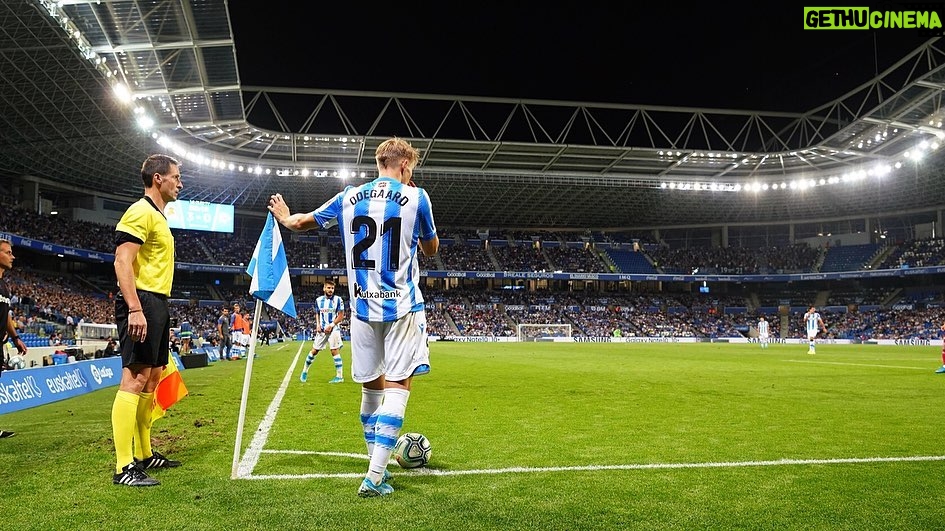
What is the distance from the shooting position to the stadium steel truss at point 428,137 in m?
24.6

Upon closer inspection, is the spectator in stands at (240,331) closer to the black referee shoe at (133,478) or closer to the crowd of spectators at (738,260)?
the black referee shoe at (133,478)

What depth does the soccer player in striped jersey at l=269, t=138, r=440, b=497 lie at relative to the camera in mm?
4328

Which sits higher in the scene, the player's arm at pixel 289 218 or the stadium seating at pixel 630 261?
the stadium seating at pixel 630 261

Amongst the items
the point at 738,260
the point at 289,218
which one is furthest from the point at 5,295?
the point at 738,260

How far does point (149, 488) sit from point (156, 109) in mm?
31627

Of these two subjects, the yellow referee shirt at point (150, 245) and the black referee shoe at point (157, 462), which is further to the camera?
the black referee shoe at point (157, 462)

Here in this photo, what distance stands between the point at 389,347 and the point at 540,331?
176 ft

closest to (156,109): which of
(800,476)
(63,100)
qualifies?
(63,100)

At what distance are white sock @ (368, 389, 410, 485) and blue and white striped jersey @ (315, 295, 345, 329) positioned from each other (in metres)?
10.6

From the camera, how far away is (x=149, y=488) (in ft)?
13.8

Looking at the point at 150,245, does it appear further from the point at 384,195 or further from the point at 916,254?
the point at 916,254
